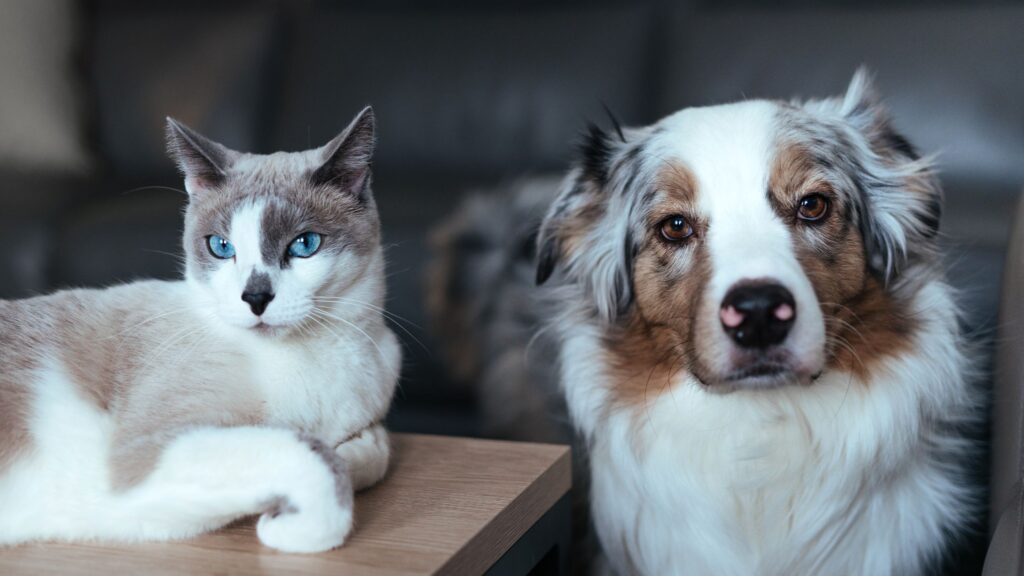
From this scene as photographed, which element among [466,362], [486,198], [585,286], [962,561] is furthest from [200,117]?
[962,561]

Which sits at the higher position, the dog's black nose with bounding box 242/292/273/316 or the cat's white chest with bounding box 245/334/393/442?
the dog's black nose with bounding box 242/292/273/316

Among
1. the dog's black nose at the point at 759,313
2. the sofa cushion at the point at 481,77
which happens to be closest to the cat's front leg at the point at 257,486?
the dog's black nose at the point at 759,313

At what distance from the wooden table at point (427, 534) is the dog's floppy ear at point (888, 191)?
1.71 ft

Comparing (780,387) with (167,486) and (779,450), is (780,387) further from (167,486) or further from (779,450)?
(167,486)

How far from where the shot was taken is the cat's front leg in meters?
0.92

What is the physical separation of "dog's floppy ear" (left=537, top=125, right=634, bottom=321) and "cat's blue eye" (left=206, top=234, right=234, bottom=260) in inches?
23.2

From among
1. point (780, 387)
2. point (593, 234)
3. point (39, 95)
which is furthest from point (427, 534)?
point (39, 95)

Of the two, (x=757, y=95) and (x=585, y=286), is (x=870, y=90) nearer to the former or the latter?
(x=585, y=286)

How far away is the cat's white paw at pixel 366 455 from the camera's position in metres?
1.08

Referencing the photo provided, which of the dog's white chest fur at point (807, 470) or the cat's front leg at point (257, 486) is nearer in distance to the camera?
the cat's front leg at point (257, 486)

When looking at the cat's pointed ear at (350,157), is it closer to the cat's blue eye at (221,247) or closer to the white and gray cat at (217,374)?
the white and gray cat at (217,374)

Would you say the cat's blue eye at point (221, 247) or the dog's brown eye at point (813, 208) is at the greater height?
the dog's brown eye at point (813, 208)

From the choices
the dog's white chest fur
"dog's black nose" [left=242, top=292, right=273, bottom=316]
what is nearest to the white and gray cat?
"dog's black nose" [left=242, top=292, right=273, bottom=316]

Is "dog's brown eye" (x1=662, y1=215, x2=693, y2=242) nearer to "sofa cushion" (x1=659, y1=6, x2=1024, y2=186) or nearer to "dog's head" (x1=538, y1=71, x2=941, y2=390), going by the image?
"dog's head" (x1=538, y1=71, x2=941, y2=390)
